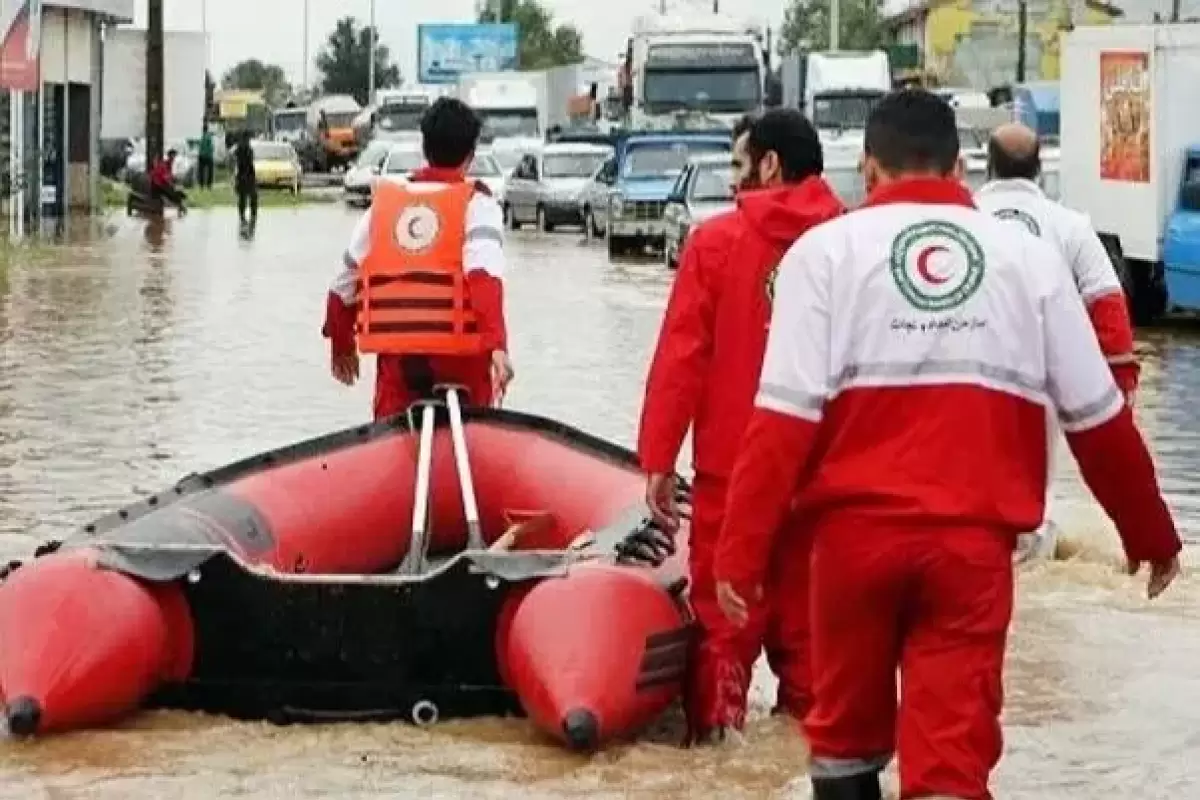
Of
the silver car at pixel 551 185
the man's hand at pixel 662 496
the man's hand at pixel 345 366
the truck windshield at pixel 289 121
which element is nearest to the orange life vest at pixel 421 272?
the man's hand at pixel 345 366

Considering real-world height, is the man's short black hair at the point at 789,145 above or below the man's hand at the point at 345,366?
above

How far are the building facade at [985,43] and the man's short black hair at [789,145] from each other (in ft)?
231

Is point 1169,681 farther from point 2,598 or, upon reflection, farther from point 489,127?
point 489,127

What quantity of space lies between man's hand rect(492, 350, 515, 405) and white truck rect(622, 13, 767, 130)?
3582 centimetres

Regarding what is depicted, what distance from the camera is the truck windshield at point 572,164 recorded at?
4644 cm

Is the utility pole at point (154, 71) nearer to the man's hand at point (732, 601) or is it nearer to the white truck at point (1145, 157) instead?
the white truck at point (1145, 157)

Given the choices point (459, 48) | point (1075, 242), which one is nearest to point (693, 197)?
point (1075, 242)

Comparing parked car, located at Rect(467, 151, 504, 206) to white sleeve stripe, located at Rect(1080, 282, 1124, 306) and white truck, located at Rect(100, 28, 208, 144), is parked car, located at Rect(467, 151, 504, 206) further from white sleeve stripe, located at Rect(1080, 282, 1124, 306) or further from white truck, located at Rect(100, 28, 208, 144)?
white sleeve stripe, located at Rect(1080, 282, 1124, 306)

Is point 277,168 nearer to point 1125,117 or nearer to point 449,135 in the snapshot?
point 1125,117

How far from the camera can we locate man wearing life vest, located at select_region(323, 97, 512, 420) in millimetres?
9836

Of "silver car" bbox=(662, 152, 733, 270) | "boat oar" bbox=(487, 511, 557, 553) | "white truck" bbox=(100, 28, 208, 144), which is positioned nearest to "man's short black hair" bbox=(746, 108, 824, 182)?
"boat oar" bbox=(487, 511, 557, 553)

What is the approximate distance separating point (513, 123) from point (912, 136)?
61.0m

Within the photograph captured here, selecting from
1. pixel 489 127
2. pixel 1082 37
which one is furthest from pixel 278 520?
pixel 489 127

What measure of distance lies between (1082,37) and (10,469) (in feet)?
50.2
